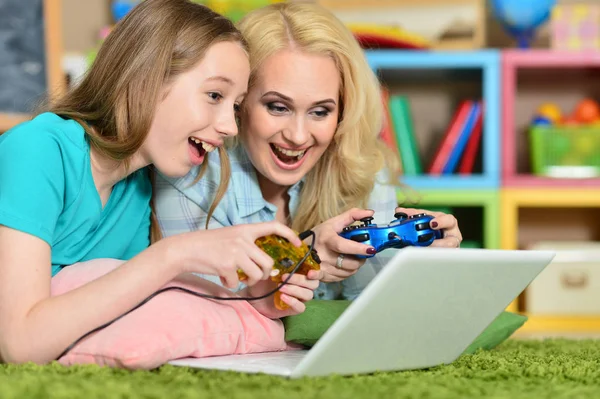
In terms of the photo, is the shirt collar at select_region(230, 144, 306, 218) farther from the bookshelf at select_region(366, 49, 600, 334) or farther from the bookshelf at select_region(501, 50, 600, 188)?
the bookshelf at select_region(501, 50, 600, 188)

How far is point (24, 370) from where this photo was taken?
3.36ft

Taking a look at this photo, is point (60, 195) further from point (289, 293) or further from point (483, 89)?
point (483, 89)

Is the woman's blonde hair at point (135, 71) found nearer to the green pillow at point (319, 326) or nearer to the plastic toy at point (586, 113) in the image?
the green pillow at point (319, 326)

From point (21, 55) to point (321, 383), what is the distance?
1847mm

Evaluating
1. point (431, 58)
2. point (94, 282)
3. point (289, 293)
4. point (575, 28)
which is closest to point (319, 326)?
point (289, 293)

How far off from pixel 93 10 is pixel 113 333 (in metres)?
2.15

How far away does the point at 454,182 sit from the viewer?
260 cm

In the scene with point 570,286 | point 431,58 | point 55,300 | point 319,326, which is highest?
point 431,58

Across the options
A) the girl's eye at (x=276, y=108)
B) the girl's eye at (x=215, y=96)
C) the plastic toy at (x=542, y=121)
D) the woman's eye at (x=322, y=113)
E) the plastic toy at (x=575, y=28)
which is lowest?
the plastic toy at (x=542, y=121)

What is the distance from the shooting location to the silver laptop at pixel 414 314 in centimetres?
92

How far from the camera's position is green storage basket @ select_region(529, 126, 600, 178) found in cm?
263

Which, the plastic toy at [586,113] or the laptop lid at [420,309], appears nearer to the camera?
the laptop lid at [420,309]

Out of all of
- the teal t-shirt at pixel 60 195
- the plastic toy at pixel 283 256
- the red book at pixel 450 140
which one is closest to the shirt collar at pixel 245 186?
the teal t-shirt at pixel 60 195

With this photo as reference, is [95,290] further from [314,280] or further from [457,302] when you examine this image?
[457,302]
